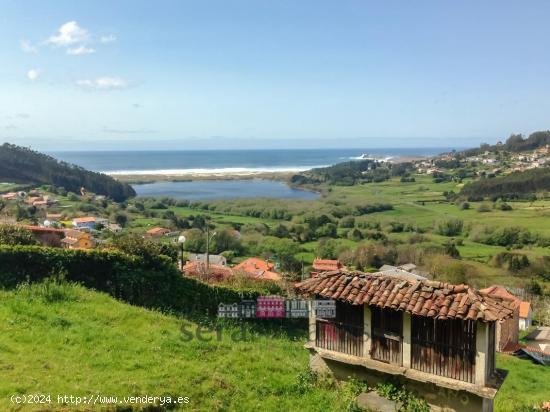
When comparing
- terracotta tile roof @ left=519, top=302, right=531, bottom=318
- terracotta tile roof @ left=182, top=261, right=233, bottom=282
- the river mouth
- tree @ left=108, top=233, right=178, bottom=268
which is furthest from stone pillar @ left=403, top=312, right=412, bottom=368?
the river mouth

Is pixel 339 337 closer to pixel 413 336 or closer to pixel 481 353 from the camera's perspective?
pixel 413 336

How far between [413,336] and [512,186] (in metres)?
99.1

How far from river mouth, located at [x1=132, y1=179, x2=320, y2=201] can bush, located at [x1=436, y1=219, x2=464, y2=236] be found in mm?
43307

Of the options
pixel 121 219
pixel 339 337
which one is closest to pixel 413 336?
pixel 339 337

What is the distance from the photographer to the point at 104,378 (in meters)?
9.10

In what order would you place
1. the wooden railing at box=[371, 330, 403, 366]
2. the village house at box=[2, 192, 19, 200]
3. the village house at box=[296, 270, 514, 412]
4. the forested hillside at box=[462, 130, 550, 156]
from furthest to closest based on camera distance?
the forested hillside at box=[462, 130, 550, 156] < the village house at box=[2, 192, 19, 200] < the wooden railing at box=[371, 330, 403, 366] < the village house at box=[296, 270, 514, 412]

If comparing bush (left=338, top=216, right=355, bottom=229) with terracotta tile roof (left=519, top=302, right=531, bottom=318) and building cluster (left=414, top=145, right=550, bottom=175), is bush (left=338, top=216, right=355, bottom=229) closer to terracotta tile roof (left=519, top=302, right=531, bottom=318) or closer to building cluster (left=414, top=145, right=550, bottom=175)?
terracotta tile roof (left=519, top=302, right=531, bottom=318)

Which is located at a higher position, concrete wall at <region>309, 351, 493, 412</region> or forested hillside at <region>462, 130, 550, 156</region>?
forested hillside at <region>462, 130, 550, 156</region>

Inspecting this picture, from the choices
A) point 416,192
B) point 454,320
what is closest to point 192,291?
point 454,320

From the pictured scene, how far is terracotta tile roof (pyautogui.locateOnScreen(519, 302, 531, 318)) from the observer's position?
38500 mm

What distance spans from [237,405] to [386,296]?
3.64 metres

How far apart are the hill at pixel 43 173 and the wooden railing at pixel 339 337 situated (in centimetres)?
7474

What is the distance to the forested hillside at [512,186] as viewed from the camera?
97250 mm

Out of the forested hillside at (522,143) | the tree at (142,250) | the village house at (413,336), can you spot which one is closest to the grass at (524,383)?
the village house at (413,336)
